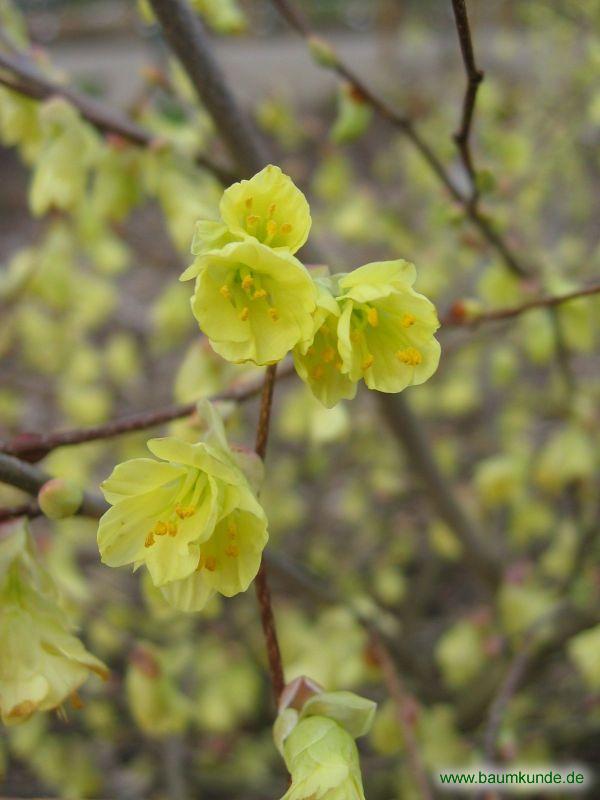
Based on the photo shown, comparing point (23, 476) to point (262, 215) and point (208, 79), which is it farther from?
point (208, 79)

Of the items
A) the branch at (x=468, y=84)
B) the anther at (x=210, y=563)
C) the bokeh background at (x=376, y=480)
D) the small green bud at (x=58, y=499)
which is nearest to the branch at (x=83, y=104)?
the bokeh background at (x=376, y=480)

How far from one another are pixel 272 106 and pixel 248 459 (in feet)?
5.65

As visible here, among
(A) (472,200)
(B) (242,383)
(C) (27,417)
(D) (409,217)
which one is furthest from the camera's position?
(C) (27,417)

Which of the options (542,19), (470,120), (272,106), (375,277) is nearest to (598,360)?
(542,19)

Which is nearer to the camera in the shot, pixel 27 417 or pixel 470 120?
pixel 470 120

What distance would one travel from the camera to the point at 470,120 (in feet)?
2.88

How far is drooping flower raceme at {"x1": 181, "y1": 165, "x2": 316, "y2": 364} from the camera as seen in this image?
0.58 metres

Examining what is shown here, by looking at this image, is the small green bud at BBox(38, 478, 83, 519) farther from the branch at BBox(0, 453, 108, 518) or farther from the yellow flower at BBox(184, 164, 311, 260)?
the yellow flower at BBox(184, 164, 311, 260)

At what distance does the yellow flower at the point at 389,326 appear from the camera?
61cm

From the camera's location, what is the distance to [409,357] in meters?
0.63

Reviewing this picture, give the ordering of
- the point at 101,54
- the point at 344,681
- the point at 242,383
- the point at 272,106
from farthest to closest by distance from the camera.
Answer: the point at 101,54, the point at 272,106, the point at 344,681, the point at 242,383

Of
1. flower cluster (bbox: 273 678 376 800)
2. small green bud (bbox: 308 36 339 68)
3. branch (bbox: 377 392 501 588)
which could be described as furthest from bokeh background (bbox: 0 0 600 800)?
flower cluster (bbox: 273 678 376 800)

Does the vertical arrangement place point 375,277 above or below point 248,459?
above

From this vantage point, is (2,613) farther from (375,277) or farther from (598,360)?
(598,360)
